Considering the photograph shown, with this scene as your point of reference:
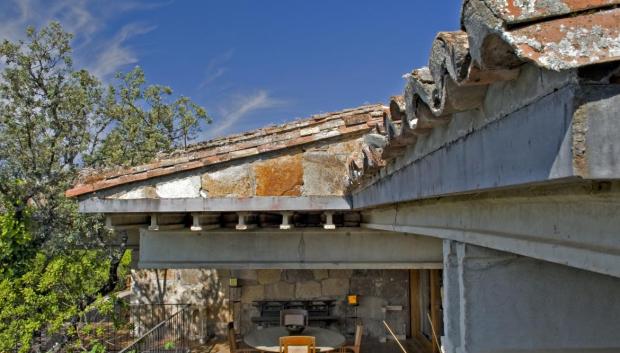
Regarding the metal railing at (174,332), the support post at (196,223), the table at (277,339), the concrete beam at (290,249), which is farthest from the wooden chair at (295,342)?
the metal railing at (174,332)

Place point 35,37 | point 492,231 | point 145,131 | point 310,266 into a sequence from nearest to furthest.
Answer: point 492,231 → point 310,266 → point 35,37 → point 145,131

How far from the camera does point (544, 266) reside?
2.06 meters

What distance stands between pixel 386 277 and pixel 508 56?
33.8ft

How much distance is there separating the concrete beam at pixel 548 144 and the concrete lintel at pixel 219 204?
3207mm

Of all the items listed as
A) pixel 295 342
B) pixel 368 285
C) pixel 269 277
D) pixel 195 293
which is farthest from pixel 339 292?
pixel 195 293

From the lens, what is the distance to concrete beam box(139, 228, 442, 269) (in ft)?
18.1

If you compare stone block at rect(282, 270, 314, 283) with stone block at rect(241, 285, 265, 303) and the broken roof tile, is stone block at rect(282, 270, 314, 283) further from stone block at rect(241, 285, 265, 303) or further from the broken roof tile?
the broken roof tile

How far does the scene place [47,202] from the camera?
1076 cm

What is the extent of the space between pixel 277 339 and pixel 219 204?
4.78 m

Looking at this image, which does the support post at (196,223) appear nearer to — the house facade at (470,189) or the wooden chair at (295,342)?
the house facade at (470,189)

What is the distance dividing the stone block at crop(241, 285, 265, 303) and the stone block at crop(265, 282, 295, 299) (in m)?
0.18

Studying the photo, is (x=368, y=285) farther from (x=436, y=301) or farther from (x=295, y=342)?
(x=295, y=342)

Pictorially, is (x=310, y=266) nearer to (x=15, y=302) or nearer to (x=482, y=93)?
(x=482, y=93)

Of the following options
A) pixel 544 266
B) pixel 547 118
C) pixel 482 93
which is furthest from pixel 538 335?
pixel 547 118
